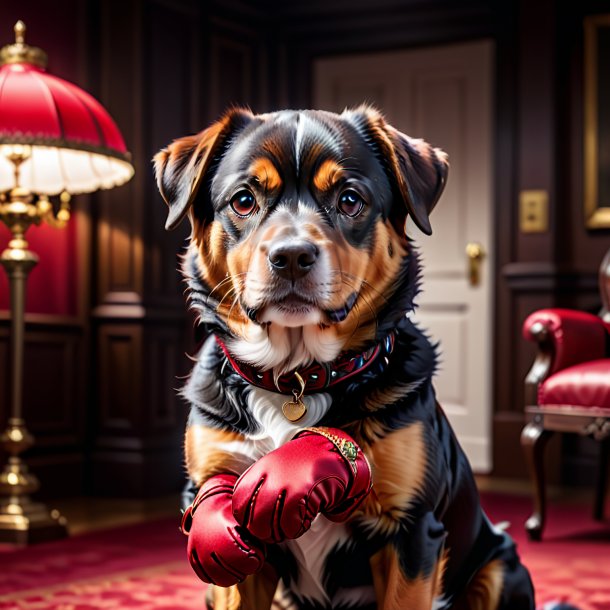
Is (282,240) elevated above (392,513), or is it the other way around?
(282,240)

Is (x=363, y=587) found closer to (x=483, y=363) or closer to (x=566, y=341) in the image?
(x=566, y=341)

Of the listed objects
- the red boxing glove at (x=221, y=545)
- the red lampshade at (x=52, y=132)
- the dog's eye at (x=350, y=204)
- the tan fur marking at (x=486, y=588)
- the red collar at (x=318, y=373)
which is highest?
the red lampshade at (x=52, y=132)

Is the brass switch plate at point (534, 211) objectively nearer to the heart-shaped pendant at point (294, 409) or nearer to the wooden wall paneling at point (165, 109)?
the wooden wall paneling at point (165, 109)

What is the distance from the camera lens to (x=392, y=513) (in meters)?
1.17

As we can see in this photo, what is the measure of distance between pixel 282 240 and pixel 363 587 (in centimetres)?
49

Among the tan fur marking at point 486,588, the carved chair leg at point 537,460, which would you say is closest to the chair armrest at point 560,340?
the carved chair leg at point 537,460

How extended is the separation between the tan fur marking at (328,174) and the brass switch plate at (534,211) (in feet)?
11.3

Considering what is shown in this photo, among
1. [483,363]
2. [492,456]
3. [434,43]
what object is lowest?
[492,456]

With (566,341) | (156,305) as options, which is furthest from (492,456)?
(156,305)

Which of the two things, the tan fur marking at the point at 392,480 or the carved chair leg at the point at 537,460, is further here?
the carved chair leg at the point at 537,460

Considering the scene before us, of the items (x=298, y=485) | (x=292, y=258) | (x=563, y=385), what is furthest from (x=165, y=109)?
(x=298, y=485)

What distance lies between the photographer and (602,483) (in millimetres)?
3510

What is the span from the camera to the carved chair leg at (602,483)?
3459 mm

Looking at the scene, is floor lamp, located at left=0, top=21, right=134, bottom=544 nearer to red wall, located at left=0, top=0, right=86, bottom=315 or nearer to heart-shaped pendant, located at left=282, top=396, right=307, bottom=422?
red wall, located at left=0, top=0, right=86, bottom=315
